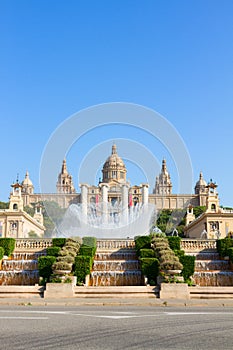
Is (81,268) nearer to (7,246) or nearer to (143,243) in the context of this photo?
(143,243)

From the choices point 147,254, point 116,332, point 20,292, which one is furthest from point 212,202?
point 116,332

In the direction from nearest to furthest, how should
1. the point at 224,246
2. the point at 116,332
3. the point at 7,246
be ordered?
the point at 116,332 < the point at 224,246 < the point at 7,246

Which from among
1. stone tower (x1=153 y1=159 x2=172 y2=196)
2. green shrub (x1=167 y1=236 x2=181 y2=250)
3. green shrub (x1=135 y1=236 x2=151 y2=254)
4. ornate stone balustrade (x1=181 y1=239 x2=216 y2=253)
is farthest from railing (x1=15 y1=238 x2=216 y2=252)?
stone tower (x1=153 y1=159 x2=172 y2=196)

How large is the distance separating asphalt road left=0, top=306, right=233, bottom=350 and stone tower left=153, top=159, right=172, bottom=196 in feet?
512

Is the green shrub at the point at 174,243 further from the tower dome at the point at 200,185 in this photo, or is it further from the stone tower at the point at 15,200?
the tower dome at the point at 200,185

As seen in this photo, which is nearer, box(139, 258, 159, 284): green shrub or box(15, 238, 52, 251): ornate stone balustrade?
box(139, 258, 159, 284): green shrub

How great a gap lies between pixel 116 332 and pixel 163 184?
544 ft

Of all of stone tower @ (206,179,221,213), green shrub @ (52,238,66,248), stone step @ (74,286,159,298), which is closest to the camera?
stone step @ (74,286,159,298)

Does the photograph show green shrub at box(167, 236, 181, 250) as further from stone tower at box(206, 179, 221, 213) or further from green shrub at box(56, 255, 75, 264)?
stone tower at box(206, 179, 221, 213)

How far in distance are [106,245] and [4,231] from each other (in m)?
46.6

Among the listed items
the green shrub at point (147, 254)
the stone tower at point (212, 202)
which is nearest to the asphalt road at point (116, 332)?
the green shrub at point (147, 254)

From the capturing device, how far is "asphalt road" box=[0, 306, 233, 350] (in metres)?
6.81

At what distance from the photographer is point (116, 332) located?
808 centimetres

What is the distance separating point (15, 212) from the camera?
7469cm
